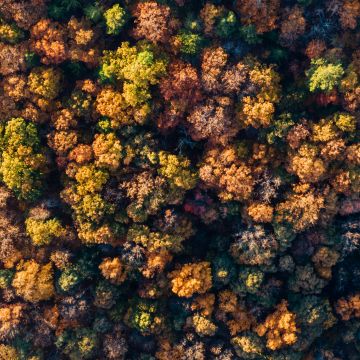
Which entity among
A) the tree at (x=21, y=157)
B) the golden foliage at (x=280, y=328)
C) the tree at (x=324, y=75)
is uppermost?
the tree at (x=324, y=75)

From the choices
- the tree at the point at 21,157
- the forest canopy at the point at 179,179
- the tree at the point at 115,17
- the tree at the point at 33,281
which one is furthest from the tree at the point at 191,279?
the tree at the point at 115,17

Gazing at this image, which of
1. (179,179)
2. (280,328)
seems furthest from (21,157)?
(280,328)

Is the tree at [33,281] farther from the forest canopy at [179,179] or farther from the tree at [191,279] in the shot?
the tree at [191,279]

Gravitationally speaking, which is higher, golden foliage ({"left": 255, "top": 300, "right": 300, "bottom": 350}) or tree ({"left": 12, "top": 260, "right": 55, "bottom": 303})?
tree ({"left": 12, "top": 260, "right": 55, "bottom": 303})

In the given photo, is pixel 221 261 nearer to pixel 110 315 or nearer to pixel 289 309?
pixel 289 309

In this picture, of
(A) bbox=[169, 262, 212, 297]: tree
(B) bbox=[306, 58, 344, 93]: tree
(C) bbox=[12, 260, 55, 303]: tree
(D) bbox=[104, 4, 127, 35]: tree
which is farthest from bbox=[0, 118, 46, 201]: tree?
(B) bbox=[306, 58, 344, 93]: tree

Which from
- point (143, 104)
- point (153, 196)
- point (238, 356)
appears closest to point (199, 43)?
point (143, 104)

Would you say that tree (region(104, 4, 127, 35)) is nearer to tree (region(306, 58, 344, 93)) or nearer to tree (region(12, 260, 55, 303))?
tree (region(306, 58, 344, 93))

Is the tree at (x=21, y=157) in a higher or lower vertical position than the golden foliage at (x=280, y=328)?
higher

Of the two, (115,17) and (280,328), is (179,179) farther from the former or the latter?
(280,328)

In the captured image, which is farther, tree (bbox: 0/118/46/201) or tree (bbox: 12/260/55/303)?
tree (bbox: 12/260/55/303)

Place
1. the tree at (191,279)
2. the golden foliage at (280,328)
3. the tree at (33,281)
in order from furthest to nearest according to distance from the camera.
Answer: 1. the golden foliage at (280,328)
2. the tree at (191,279)
3. the tree at (33,281)
